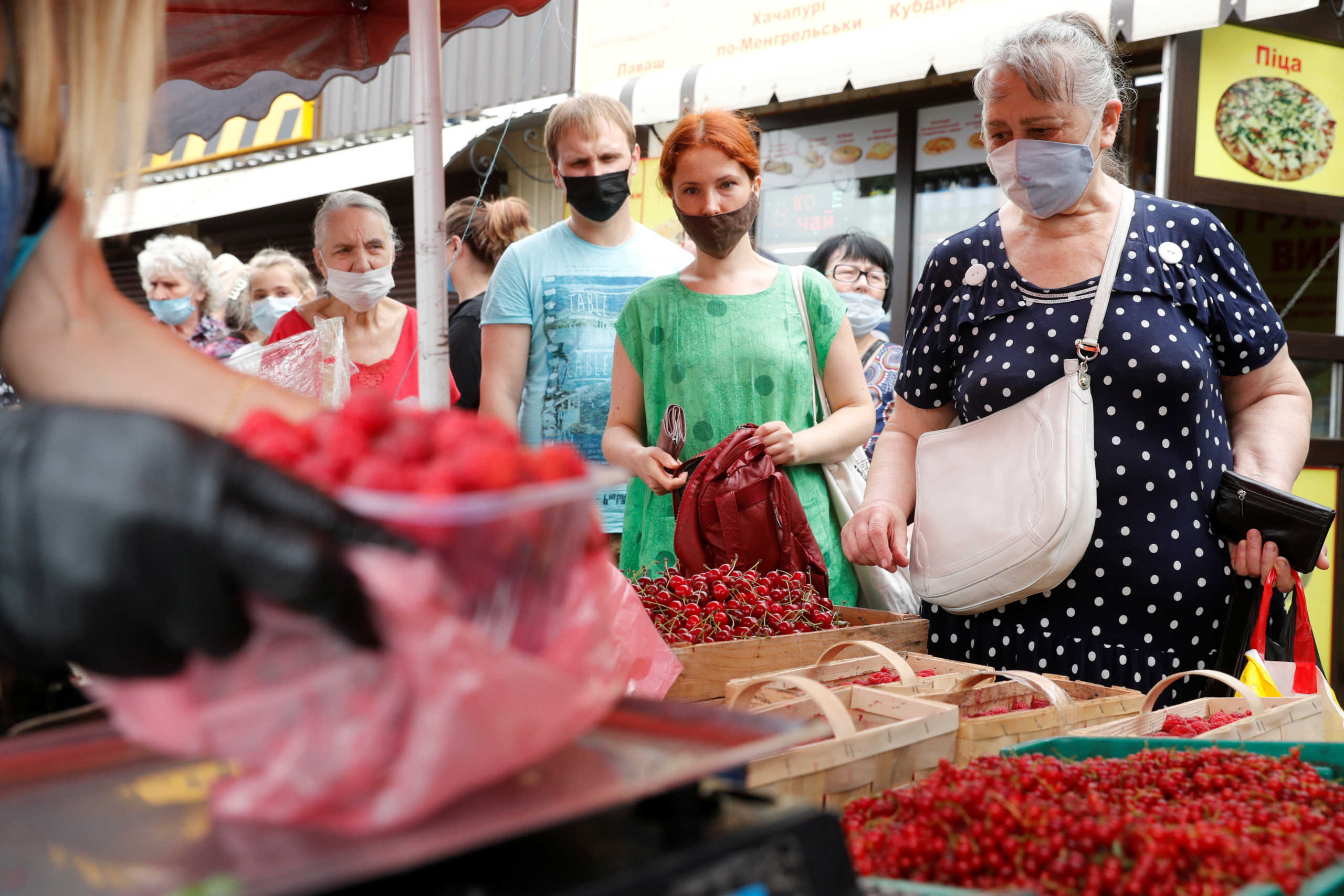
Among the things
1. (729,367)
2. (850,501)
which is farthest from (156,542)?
(850,501)

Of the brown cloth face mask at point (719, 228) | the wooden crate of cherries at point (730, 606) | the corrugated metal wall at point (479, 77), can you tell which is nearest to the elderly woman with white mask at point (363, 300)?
the brown cloth face mask at point (719, 228)

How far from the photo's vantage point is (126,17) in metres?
1.00

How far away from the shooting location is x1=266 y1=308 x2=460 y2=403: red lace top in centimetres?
380

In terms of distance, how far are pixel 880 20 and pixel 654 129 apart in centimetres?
168

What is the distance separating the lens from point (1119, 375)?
2.13 meters

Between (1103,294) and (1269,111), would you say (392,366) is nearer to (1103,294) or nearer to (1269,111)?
(1103,294)

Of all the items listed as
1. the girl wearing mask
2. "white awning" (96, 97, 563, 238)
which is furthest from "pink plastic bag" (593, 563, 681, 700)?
"white awning" (96, 97, 563, 238)

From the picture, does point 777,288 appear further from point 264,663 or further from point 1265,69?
point 1265,69

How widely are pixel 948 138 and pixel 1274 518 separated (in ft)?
14.0

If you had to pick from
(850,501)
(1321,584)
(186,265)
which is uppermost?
(186,265)

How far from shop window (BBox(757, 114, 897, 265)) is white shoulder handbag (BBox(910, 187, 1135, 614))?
400 cm

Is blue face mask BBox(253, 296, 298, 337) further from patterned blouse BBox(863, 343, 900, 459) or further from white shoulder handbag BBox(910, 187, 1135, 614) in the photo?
white shoulder handbag BBox(910, 187, 1135, 614)

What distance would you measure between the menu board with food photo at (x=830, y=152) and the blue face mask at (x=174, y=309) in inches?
132

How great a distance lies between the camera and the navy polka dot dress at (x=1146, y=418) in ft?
7.00
